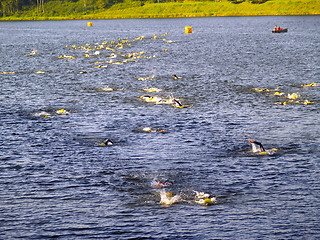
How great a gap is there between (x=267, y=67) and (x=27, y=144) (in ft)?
130

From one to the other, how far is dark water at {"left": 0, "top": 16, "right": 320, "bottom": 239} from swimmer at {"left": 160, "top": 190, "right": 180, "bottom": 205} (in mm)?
313

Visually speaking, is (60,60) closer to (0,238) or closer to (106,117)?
(106,117)

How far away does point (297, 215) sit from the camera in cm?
1947

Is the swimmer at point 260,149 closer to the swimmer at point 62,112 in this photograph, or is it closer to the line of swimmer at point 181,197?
the line of swimmer at point 181,197

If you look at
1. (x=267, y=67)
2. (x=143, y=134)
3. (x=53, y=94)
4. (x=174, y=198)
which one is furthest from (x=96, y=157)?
(x=267, y=67)

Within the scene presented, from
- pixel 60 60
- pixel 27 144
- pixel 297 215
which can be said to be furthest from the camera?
pixel 60 60

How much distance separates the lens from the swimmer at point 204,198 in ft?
67.3

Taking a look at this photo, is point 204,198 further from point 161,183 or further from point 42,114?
point 42,114

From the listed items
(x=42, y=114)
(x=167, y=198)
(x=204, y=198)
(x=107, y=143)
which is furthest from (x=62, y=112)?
(x=204, y=198)

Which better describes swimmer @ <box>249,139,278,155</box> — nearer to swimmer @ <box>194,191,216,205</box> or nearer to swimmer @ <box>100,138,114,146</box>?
swimmer @ <box>194,191,216,205</box>

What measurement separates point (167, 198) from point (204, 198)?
1.57m

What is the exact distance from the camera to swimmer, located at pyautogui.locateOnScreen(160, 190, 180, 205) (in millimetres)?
20656

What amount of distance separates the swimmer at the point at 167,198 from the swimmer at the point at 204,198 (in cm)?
85

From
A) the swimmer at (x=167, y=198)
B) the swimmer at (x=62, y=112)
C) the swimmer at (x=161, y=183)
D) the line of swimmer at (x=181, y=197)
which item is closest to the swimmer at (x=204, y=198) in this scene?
the line of swimmer at (x=181, y=197)
